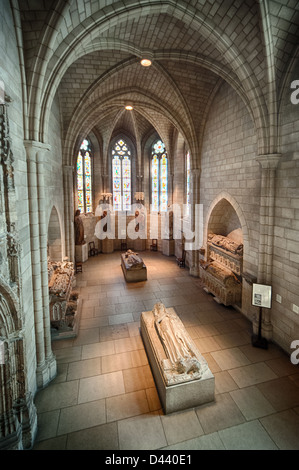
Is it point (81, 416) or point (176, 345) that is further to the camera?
point (176, 345)

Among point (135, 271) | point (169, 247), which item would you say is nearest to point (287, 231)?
point (135, 271)

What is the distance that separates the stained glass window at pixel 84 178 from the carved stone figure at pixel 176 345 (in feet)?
34.6

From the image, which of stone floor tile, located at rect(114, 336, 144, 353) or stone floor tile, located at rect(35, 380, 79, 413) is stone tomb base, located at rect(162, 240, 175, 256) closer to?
stone floor tile, located at rect(114, 336, 144, 353)

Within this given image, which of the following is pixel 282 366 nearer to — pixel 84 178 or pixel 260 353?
pixel 260 353

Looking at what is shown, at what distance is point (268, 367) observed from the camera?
17.1ft

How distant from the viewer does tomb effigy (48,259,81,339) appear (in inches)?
247

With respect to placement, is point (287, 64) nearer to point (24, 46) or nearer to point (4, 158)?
point (24, 46)

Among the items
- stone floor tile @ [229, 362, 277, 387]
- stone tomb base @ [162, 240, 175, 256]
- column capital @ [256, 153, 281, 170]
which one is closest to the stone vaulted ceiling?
column capital @ [256, 153, 281, 170]

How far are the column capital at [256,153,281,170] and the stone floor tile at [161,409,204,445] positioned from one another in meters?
5.17

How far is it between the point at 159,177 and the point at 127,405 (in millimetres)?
13330

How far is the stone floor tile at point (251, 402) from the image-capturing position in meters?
4.11

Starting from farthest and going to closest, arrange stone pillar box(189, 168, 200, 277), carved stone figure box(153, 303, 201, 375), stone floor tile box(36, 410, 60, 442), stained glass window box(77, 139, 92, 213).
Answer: stained glass window box(77, 139, 92, 213) < stone pillar box(189, 168, 200, 277) < carved stone figure box(153, 303, 201, 375) < stone floor tile box(36, 410, 60, 442)

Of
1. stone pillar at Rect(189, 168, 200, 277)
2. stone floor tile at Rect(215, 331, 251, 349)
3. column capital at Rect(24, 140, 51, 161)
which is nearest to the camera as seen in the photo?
column capital at Rect(24, 140, 51, 161)

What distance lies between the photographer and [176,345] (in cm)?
462
